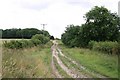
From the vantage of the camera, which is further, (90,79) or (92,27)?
(92,27)

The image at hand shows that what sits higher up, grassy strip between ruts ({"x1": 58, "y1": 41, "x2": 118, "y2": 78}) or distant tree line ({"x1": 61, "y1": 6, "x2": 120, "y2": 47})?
distant tree line ({"x1": 61, "y1": 6, "x2": 120, "y2": 47})

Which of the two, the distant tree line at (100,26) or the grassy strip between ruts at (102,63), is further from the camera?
the distant tree line at (100,26)

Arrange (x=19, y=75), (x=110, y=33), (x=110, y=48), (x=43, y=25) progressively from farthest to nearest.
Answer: (x=43, y=25), (x=110, y=33), (x=110, y=48), (x=19, y=75)

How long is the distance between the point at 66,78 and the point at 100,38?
142ft

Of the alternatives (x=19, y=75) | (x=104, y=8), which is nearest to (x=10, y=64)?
(x=19, y=75)

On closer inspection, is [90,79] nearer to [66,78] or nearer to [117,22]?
[66,78]

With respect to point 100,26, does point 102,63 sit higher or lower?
lower

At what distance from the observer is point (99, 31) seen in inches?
2197

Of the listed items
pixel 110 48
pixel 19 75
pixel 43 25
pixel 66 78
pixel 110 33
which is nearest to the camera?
pixel 19 75

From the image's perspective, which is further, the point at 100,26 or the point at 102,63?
the point at 100,26

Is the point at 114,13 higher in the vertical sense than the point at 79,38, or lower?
higher

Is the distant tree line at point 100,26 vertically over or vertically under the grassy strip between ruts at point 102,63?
over

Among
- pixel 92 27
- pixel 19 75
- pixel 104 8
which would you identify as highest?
pixel 104 8

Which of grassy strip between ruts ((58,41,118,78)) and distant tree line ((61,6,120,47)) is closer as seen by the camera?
grassy strip between ruts ((58,41,118,78))
